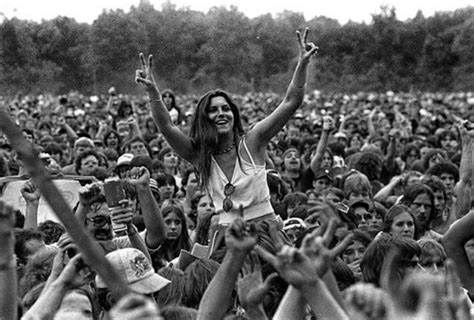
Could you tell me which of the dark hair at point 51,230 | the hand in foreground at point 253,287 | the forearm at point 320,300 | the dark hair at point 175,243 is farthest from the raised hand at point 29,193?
the forearm at point 320,300

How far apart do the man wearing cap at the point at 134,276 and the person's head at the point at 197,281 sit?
4.3 inches

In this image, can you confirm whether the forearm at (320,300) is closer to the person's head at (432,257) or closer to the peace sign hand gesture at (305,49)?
the person's head at (432,257)

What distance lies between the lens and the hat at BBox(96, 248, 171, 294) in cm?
404

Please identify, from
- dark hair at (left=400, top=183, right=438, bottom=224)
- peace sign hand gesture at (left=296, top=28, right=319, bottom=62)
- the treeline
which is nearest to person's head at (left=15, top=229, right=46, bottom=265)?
peace sign hand gesture at (left=296, top=28, right=319, bottom=62)

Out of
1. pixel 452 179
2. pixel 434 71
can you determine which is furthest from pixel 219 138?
pixel 434 71

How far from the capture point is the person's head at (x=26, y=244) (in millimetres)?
4793

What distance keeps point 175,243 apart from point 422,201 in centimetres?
188

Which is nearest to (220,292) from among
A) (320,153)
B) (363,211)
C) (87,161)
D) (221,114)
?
(221,114)

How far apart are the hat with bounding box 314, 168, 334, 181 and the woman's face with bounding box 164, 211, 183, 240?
2993mm

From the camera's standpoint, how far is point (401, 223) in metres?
6.09

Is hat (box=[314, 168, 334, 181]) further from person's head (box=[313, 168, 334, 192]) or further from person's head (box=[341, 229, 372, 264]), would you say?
person's head (box=[341, 229, 372, 264])

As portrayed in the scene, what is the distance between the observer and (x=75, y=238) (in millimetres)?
2277

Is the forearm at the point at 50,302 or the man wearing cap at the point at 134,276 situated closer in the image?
the forearm at the point at 50,302

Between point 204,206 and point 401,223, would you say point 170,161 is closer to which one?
point 204,206
